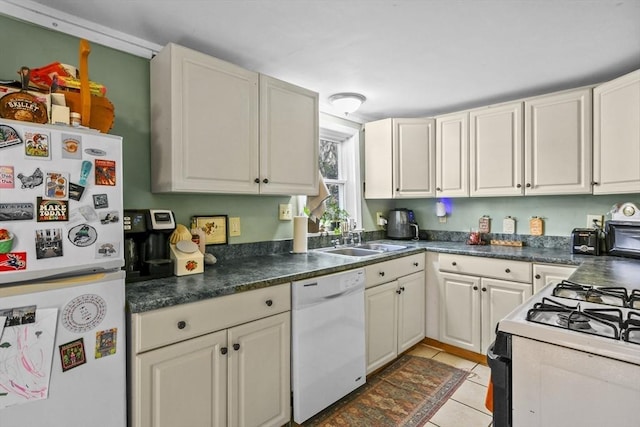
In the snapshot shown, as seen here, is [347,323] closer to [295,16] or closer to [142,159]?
[142,159]

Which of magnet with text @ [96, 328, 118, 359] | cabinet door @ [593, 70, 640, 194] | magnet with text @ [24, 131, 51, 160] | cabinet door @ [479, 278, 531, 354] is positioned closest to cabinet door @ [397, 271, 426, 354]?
cabinet door @ [479, 278, 531, 354]

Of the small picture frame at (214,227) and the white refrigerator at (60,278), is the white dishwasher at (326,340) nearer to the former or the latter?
the small picture frame at (214,227)

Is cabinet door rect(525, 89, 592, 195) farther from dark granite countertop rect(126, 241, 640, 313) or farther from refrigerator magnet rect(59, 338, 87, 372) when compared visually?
refrigerator magnet rect(59, 338, 87, 372)

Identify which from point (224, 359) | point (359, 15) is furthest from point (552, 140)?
point (224, 359)

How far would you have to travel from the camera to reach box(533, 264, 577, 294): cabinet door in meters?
2.26

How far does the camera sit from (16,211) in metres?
1.04

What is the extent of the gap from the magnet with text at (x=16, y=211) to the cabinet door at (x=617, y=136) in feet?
10.4

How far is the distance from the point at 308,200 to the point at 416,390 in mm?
1561

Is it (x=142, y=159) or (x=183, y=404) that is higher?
(x=142, y=159)

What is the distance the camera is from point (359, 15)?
161 cm

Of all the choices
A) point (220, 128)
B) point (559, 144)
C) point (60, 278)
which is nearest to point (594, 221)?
point (559, 144)

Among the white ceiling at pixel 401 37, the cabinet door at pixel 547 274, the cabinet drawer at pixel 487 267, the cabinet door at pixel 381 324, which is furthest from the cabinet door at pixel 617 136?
the cabinet door at pixel 381 324

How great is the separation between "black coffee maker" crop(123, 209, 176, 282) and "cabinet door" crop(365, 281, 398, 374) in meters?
1.30

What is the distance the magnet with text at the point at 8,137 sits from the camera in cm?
102
